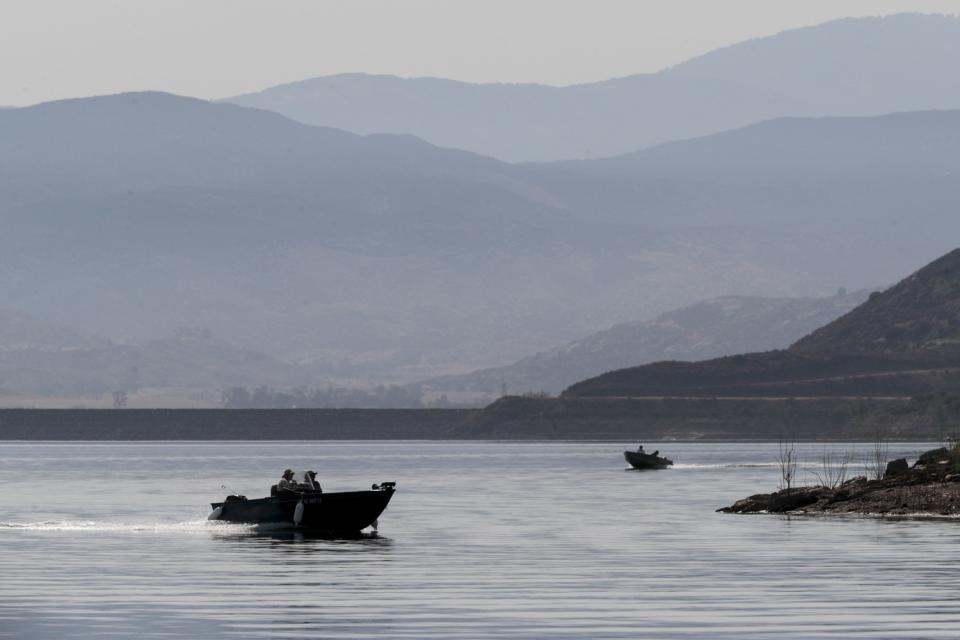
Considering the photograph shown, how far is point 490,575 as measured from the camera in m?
65.8

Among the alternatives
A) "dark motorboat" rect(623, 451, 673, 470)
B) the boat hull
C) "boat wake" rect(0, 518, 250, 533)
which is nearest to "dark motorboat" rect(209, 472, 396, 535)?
the boat hull

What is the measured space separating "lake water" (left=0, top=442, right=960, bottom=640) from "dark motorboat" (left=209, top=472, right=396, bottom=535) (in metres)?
1.24

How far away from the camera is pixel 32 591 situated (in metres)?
61.0

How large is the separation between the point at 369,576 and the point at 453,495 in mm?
67082

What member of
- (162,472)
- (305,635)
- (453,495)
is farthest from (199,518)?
(162,472)

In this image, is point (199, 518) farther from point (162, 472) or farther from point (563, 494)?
point (162, 472)

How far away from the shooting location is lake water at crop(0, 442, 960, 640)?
5072 cm

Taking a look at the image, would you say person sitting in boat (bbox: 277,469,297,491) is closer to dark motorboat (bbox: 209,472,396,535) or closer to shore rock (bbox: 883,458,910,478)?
dark motorboat (bbox: 209,472,396,535)

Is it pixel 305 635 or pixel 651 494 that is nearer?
pixel 305 635

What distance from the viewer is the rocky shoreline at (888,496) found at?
9619 cm

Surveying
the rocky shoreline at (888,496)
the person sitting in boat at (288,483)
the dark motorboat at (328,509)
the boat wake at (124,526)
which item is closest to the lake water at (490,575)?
the boat wake at (124,526)

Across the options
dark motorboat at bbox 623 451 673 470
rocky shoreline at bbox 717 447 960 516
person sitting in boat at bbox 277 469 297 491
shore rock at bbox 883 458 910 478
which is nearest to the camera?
person sitting in boat at bbox 277 469 297 491

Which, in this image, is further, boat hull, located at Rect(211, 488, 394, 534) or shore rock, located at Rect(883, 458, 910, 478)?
shore rock, located at Rect(883, 458, 910, 478)

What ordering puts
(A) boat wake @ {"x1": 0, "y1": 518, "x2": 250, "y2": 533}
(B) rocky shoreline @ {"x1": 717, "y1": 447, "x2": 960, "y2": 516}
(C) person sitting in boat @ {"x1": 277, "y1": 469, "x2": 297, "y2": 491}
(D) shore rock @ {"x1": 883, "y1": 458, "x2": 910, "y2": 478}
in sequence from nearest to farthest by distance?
1. (C) person sitting in boat @ {"x1": 277, "y1": 469, "x2": 297, "y2": 491}
2. (A) boat wake @ {"x1": 0, "y1": 518, "x2": 250, "y2": 533}
3. (B) rocky shoreline @ {"x1": 717, "y1": 447, "x2": 960, "y2": 516}
4. (D) shore rock @ {"x1": 883, "y1": 458, "x2": 910, "y2": 478}
